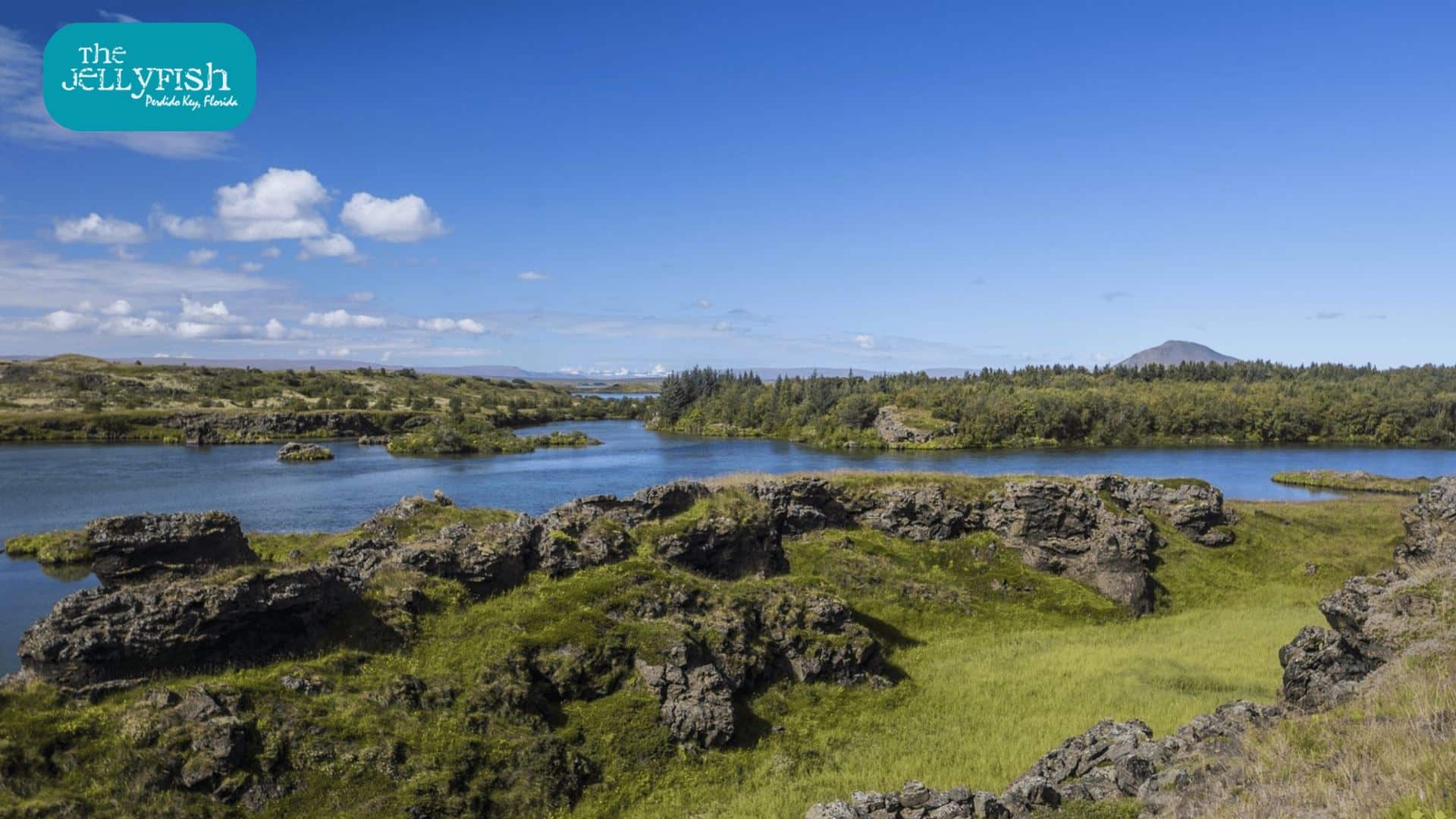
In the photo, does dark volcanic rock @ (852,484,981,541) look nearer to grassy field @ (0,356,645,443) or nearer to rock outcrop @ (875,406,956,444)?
rock outcrop @ (875,406,956,444)

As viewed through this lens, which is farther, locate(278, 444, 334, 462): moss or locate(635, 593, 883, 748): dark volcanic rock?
locate(278, 444, 334, 462): moss

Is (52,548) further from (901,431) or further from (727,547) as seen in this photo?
(901,431)

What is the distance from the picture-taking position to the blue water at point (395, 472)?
69.4 metres

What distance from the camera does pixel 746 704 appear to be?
2662 cm

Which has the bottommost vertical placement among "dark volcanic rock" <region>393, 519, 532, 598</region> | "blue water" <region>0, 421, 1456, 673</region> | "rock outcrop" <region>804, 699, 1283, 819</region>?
"blue water" <region>0, 421, 1456, 673</region>

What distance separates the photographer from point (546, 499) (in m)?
81.8

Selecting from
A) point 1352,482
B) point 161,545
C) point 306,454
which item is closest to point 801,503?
point 161,545

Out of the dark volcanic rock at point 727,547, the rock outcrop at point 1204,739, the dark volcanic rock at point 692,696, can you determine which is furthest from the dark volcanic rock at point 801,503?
the rock outcrop at point 1204,739

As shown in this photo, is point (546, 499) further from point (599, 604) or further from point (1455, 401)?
point (1455, 401)

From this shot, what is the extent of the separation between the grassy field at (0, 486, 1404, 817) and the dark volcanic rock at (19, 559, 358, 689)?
0.94 meters

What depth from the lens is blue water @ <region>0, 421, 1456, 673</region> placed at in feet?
228

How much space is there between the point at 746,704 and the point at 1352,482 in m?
101

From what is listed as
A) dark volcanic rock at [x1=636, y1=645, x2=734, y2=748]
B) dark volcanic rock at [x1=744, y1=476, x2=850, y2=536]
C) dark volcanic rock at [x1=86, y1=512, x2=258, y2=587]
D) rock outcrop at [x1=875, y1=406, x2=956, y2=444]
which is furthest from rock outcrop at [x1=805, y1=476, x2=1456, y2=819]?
rock outcrop at [x1=875, y1=406, x2=956, y2=444]

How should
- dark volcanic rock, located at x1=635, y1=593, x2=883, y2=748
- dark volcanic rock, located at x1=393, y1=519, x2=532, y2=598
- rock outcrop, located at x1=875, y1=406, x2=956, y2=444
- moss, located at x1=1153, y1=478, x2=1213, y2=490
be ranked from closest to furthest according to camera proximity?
dark volcanic rock, located at x1=635, y1=593, x2=883, y2=748, dark volcanic rock, located at x1=393, y1=519, x2=532, y2=598, moss, located at x1=1153, y1=478, x2=1213, y2=490, rock outcrop, located at x1=875, y1=406, x2=956, y2=444
